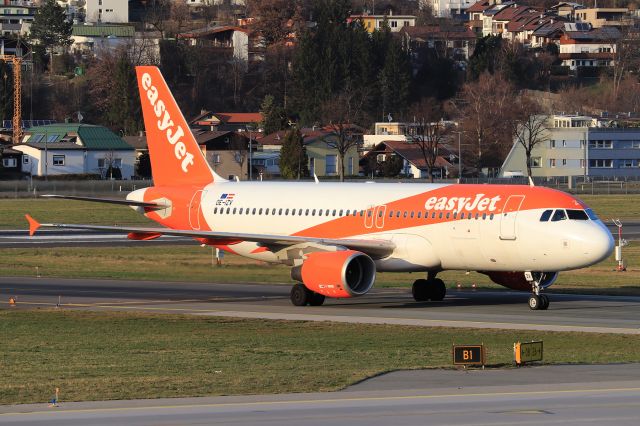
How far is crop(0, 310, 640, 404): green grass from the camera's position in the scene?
28.3 m

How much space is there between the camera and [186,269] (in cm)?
5441

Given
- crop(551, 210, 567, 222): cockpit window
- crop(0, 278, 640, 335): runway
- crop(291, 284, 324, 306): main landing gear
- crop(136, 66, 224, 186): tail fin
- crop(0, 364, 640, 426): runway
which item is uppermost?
crop(136, 66, 224, 186): tail fin

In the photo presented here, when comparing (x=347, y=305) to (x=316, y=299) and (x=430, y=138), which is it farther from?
(x=430, y=138)

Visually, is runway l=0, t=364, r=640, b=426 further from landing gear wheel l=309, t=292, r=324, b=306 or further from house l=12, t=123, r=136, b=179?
house l=12, t=123, r=136, b=179

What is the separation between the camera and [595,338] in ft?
122

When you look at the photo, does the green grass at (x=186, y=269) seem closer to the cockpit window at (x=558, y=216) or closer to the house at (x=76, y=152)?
the cockpit window at (x=558, y=216)

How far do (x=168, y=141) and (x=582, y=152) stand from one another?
13374 cm

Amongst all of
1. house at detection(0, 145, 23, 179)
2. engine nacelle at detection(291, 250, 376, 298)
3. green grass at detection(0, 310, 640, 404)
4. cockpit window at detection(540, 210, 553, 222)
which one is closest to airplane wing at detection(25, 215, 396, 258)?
engine nacelle at detection(291, 250, 376, 298)

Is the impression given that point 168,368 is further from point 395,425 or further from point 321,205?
point 321,205

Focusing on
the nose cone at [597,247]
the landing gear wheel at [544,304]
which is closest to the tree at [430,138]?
the landing gear wheel at [544,304]

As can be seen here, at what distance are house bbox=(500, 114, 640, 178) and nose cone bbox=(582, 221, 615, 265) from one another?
139 m

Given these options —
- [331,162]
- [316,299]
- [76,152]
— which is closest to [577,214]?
[316,299]

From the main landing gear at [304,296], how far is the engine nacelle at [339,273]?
91cm

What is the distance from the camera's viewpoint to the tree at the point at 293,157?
520 ft
